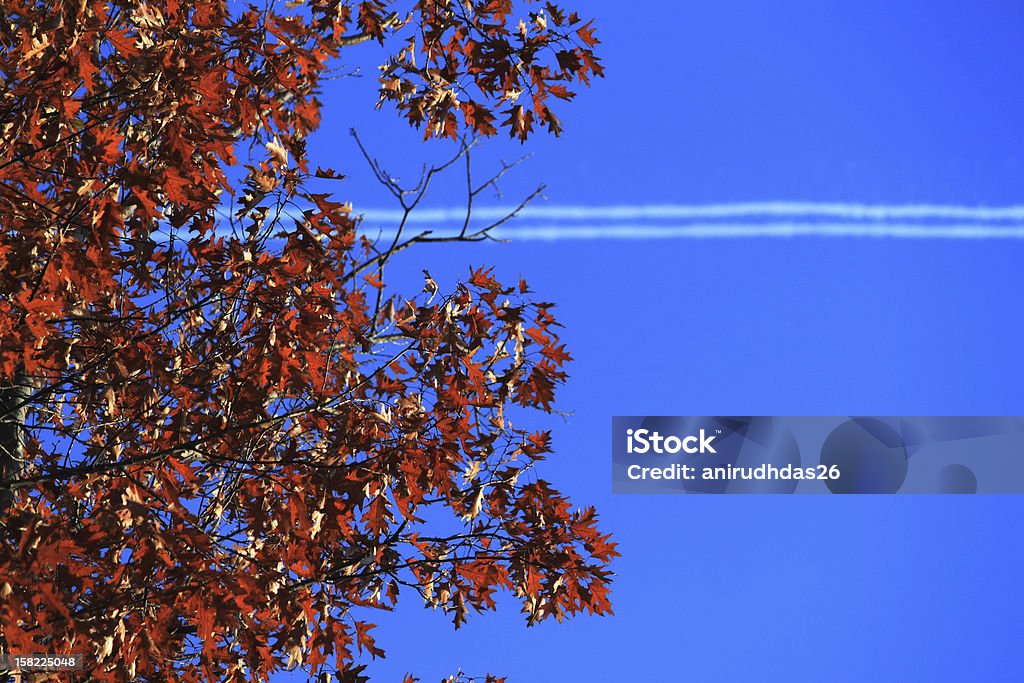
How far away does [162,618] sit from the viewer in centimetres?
285

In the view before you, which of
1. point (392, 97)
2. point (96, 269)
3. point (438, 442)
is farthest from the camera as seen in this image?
point (392, 97)

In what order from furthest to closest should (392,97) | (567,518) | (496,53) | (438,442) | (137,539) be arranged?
1. (392,97)
2. (496,53)
3. (567,518)
4. (438,442)
5. (137,539)

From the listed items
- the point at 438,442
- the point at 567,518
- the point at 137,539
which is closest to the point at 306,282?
the point at 438,442

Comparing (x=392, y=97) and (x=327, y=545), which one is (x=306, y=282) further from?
(x=392, y=97)

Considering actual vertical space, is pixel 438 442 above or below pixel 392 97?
below

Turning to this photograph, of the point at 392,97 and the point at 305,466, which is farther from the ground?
the point at 392,97

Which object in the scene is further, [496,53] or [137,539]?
[496,53]

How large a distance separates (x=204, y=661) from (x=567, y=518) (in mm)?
1292

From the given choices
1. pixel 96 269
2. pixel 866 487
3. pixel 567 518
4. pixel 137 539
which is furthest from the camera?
pixel 866 487

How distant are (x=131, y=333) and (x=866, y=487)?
689 centimetres

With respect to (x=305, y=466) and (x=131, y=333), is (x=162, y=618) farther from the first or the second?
(x=131, y=333)

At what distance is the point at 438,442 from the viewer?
128 inches

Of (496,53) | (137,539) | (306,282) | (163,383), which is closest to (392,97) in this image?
(496,53)

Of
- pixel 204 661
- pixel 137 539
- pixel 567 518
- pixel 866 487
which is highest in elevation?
pixel 866 487
